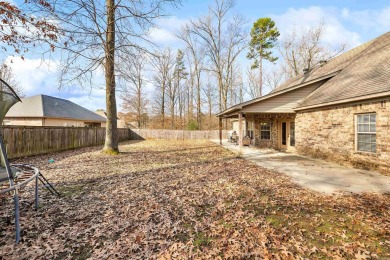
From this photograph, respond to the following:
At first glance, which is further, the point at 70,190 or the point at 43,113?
the point at 43,113

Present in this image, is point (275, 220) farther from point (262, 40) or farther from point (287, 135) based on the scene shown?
point (262, 40)

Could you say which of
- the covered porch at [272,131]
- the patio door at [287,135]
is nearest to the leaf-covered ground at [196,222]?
the patio door at [287,135]

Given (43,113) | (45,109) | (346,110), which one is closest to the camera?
(346,110)

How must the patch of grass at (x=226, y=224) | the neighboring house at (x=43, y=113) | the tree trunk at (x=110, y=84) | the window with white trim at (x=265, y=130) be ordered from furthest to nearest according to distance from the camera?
the neighboring house at (x=43, y=113) < the window with white trim at (x=265, y=130) < the tree trunk at (x=110, y=84) < the patch of grass at (x=226, y=224)

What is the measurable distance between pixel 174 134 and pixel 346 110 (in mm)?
22382

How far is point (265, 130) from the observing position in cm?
1582

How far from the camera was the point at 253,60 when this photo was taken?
93.7 feet

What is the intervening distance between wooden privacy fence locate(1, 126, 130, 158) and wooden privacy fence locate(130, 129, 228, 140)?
11.4m

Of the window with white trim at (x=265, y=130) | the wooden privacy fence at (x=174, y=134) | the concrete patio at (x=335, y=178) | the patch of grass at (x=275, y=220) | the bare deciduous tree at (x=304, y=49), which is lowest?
the patch of grass at (x=275, y=220)

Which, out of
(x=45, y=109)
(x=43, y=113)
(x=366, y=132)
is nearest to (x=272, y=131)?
(x=366, y=132)

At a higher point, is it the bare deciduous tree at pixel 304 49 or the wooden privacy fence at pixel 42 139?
the bare deciduous tree at pixel 304 49

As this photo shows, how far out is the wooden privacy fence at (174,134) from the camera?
28.7 meters

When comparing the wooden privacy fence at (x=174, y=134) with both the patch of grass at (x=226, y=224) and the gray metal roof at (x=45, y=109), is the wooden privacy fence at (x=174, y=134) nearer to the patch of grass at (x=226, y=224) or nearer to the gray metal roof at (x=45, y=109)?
the gray metal roof at (x=45, y=109)

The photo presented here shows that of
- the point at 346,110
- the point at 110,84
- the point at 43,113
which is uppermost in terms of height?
the point at 110,84
